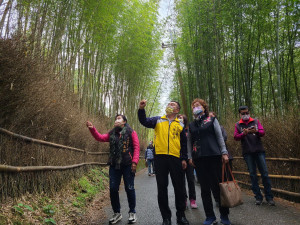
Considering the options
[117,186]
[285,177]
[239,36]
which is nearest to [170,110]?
[117,186]

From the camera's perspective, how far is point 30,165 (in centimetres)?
340

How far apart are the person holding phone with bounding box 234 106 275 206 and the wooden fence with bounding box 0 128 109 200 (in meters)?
3.25

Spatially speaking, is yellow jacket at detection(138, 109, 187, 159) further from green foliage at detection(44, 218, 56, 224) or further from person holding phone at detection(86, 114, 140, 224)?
green foliage at detection(44, 218, 56, 224)

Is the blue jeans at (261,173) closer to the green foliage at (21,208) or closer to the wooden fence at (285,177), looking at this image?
the wooden fence at (285,177)

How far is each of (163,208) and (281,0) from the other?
7234 mm

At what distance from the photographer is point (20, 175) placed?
120 inches

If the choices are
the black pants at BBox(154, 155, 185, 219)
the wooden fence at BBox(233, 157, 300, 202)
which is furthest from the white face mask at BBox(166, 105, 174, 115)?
the wooden fence at BBox(233, 157, 300, 202)

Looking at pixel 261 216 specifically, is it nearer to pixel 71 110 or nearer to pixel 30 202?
pixel 30 202

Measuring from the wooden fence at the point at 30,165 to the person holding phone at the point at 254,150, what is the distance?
325 cm

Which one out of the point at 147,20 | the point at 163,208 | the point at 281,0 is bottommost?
the point at 163,208

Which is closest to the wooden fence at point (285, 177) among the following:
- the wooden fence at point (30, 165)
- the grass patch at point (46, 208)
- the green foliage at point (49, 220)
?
the grass patch at point (46, 208)

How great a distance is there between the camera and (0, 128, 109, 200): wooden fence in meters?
2.78

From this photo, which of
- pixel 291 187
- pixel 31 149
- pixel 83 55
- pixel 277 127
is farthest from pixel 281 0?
pixel 31 149

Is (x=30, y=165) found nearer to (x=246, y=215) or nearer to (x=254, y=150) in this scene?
(x=246, y=215)
